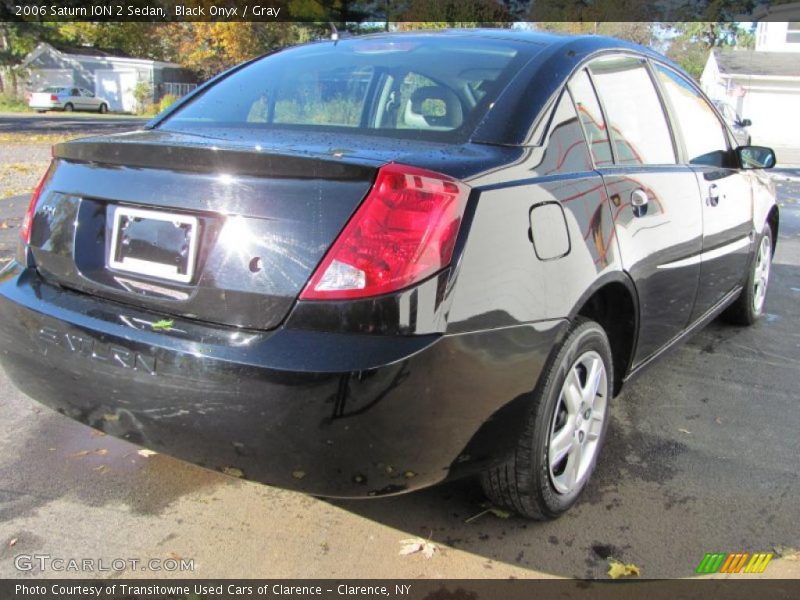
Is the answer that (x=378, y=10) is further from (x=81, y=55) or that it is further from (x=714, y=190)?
(x=81, y=55)

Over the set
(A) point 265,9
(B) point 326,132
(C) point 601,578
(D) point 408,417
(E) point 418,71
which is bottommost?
(C) point 601,578

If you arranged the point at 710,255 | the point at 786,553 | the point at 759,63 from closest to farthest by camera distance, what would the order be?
the point at 786,553
the point at 710,255
the point at 759,63

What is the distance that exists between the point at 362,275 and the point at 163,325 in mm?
609

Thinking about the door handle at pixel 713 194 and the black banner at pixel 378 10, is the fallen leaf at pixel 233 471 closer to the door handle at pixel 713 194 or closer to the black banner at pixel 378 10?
the door handle at pixel 713 194

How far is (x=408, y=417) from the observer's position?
1882mm

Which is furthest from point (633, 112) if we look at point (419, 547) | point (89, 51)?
point (89, 51)

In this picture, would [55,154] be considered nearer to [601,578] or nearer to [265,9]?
[601,578]

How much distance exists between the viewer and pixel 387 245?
1862mm

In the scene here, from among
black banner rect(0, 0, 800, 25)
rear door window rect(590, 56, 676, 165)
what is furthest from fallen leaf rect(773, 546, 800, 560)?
black banner rect(0, 0, 800, 25)

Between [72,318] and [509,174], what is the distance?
138cm

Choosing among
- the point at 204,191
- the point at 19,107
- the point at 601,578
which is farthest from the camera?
the point at 19,107

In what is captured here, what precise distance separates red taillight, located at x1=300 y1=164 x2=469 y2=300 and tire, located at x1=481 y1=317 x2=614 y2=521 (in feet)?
2.06

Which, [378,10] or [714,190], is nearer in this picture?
[714,190]

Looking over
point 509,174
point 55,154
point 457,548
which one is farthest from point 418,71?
point 457,548
